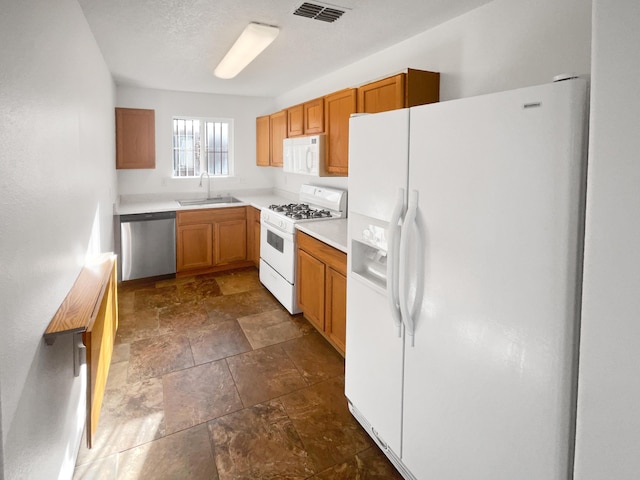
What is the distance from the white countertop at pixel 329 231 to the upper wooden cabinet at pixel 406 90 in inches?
38.9

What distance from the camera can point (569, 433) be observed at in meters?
1.10

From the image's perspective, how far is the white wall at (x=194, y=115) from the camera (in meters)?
5.05

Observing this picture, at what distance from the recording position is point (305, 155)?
3852 millimetres

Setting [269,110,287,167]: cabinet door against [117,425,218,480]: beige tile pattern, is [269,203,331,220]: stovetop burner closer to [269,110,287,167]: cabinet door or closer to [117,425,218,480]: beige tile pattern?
[269,110,287,167]: cabinet door

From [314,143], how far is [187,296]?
220cm

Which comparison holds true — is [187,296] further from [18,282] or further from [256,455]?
[18,282]

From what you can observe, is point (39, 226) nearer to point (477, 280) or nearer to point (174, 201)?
point (477, 280)

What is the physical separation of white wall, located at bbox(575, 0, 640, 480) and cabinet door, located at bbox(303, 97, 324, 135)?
289 cm

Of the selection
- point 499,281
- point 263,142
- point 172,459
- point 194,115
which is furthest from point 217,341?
point 194,115

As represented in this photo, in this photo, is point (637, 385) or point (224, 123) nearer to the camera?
point (637, 385)

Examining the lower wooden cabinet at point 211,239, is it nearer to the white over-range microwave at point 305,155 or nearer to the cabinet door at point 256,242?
the cabinet door at point 256,242

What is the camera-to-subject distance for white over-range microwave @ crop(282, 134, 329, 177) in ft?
11.9

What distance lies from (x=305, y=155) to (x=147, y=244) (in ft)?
7.35

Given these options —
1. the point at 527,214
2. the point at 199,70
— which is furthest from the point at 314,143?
the point at 527,214
